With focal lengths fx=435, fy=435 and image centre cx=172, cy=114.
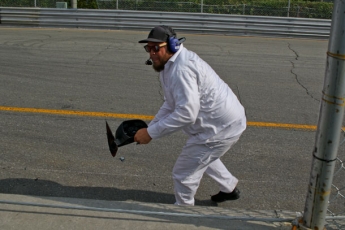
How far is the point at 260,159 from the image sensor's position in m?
5.20

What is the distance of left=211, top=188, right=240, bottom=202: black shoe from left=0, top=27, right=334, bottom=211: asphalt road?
68 mm

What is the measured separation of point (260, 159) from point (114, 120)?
230 centimetres

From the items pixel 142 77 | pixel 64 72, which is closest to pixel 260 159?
pixel 142 77

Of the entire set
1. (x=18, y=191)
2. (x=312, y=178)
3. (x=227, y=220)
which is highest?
(x=312, y=178)

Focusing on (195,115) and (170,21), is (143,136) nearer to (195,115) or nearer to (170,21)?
(195,115)

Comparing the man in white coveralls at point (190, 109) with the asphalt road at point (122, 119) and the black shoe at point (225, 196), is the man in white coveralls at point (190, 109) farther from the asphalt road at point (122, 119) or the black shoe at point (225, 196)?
the asphalt road at point (122, 119)

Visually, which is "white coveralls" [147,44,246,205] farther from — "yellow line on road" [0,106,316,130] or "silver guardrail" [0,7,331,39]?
"silver guardrail" [0,7,331,39]

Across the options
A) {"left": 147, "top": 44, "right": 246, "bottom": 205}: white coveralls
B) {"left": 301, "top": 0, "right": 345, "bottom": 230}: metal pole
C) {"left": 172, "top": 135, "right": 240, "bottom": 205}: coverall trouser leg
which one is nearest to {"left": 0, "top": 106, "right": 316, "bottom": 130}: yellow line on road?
{"left": 147, "top": 44, "right": 246, "bottom": 205}: white coveralls

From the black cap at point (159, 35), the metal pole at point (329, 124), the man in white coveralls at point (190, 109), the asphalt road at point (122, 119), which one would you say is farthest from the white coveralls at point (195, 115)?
the metal pole at point (329, 124)

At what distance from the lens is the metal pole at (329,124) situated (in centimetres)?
237

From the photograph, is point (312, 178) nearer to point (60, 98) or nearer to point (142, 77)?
point (60, 98)

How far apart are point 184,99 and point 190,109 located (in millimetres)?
88

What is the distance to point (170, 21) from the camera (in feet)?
57.1

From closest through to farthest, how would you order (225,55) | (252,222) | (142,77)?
(252,222)
(142,77)
(225,55)
